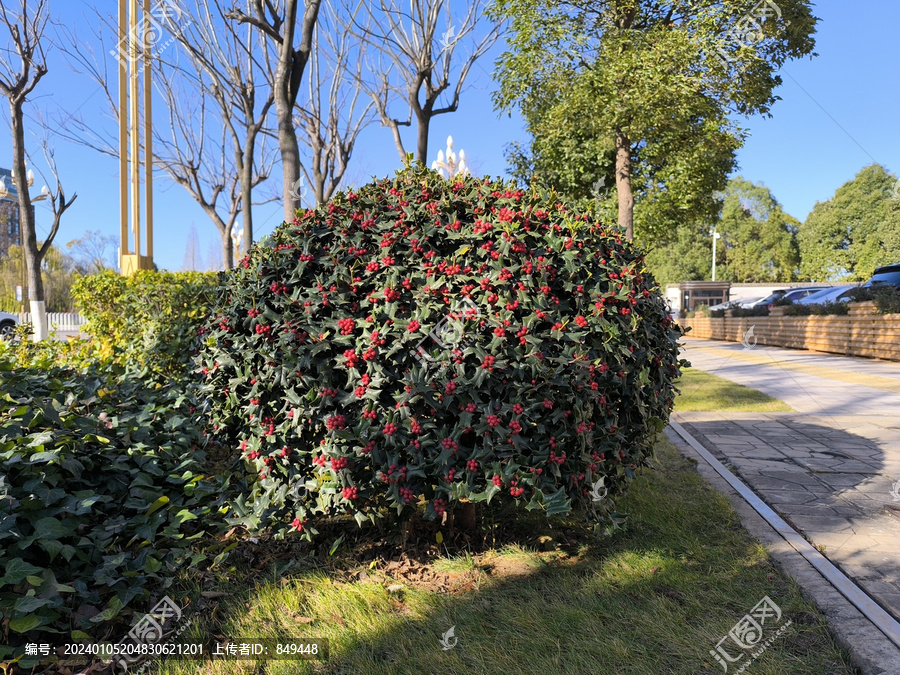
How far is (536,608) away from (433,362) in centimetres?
126

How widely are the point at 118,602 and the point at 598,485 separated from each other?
7.76ft

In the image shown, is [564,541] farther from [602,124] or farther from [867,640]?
[602,124]

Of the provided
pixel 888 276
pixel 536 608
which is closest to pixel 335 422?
pixel 536 608

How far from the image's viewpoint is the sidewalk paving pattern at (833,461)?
3.36 m

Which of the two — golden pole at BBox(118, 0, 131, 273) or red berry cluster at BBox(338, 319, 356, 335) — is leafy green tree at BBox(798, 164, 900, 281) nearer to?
golden pole at BBox(118, 0, 131, 273)

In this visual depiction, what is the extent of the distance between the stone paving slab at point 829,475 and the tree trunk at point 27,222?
13692mm

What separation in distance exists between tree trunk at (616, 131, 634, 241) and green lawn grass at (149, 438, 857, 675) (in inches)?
366

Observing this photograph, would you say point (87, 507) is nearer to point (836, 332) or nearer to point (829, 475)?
point (829, 475)

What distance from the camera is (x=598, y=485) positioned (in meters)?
2.96

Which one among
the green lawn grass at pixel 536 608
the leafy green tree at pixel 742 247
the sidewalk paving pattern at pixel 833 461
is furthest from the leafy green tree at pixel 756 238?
the green lawn grass at pixel 536 608

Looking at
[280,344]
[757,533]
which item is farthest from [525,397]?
[757,533]

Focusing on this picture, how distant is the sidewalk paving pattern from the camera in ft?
11.0

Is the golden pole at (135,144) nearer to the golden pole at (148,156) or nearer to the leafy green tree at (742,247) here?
the golden pole at (148,156)

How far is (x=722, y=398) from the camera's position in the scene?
8.64m
